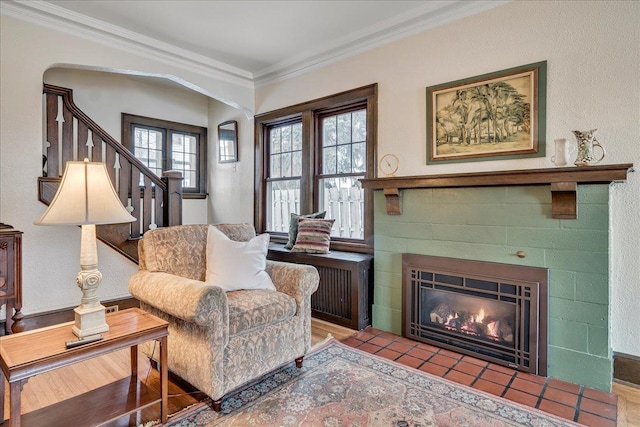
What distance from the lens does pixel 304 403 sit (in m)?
1.95

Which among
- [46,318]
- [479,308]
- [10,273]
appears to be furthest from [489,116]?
[46,318]

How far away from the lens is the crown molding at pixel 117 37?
284 cm

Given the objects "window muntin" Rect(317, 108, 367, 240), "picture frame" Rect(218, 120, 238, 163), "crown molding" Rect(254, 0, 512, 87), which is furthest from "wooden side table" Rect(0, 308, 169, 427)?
"picture frame" Rect(218, 120, 238, 163)

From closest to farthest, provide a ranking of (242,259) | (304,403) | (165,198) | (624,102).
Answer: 1. (304,403)
2. (624,102)
3. (242,259)
4. (165,198)

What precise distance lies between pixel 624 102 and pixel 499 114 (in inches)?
27.9

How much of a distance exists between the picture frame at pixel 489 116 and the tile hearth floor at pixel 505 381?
151 centimetres

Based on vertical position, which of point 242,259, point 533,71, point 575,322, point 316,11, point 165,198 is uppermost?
point 316,11

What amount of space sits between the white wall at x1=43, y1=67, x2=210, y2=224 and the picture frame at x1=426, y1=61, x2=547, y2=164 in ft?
11.9

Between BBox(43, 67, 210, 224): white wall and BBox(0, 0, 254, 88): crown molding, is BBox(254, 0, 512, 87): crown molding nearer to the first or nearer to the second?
BBox(0, 0, 254, 88): crown molding

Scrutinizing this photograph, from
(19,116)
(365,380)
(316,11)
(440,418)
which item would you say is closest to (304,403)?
(365,380)

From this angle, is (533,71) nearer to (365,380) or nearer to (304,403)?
(365,380)

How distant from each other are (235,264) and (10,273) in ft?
5.24

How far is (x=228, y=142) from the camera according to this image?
502 centimetres

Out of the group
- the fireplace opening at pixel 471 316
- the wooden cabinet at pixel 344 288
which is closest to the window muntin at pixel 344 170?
the wooden cabinet at pixel 344 288
